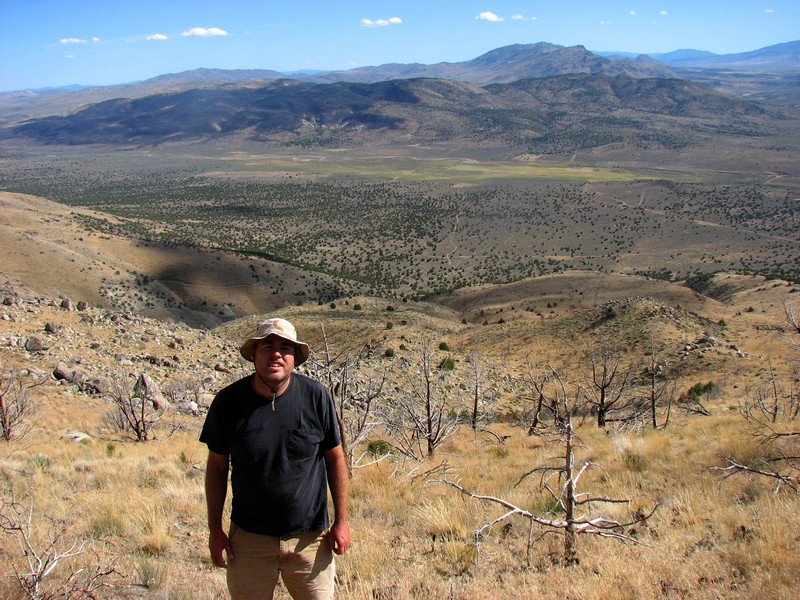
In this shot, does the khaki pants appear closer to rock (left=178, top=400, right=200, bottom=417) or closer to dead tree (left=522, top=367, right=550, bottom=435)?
dead tree (left=522, top=367, right=550, bottom=435)

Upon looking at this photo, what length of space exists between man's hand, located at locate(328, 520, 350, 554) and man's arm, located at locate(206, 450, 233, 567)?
2.08 ft

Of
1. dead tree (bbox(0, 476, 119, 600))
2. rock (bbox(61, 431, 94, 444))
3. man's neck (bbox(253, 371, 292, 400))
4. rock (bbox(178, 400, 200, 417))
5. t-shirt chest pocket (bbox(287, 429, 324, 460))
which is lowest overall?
rock (bbox(178, 400, 200, 417))

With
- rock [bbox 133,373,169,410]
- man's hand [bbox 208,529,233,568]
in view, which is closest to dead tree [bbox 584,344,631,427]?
man's hand [bbox 208,529,233,568]

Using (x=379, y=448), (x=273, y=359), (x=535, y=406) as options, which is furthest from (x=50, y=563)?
(x=535, y=406)

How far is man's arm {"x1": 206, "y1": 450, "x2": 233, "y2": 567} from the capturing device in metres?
3.02

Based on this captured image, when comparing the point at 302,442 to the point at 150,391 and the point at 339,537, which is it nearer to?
the point at 339,537

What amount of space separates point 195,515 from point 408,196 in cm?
10796

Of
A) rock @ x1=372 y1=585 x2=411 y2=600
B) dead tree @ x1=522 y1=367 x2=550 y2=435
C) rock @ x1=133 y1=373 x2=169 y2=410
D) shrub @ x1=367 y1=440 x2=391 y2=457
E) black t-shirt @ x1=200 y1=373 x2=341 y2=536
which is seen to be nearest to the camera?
black t-shirt @ x1=200 y1=373 x2=341 y2=536

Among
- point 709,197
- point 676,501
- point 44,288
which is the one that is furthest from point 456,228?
point 676,501

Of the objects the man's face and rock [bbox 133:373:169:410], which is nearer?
the man's face

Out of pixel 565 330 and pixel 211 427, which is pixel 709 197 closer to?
pixel 565 330

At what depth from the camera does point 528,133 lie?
7037 inches

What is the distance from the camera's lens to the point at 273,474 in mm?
2924

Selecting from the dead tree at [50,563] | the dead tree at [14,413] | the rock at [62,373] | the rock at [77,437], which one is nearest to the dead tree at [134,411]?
the rock at [77,437]
